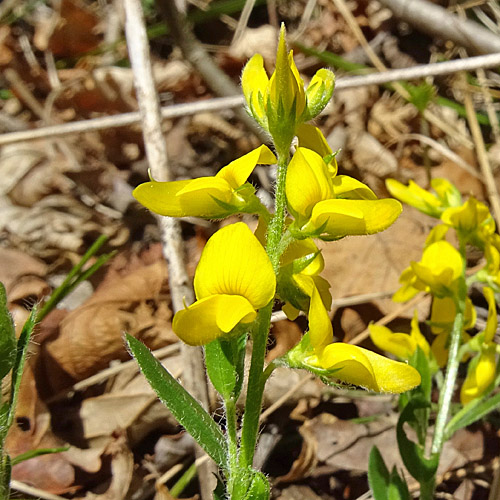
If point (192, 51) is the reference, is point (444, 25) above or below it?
below

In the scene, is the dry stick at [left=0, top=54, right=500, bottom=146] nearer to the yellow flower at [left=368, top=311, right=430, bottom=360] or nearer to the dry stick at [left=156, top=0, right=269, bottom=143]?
the dry stick at [left=156, top=0, right=269, bottom=143]

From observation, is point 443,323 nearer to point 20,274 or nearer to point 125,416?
point 125,416

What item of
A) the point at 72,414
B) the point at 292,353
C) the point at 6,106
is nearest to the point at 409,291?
the point at 292,353

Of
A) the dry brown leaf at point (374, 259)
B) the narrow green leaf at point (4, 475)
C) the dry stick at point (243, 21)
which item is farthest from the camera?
the dry stick at point (243, 21)

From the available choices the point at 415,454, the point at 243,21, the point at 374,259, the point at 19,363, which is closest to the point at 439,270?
the point at 415,454

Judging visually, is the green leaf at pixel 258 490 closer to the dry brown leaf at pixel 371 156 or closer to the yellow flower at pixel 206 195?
the yellow flower at pixel 206 195

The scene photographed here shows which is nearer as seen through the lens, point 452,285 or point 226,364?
point 226,364

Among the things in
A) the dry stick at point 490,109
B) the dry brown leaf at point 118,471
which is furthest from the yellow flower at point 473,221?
the dry stick at point 490,109
